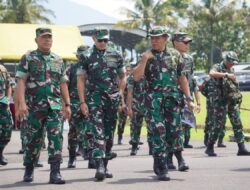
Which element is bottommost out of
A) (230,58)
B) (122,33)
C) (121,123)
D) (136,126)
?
(121,123)

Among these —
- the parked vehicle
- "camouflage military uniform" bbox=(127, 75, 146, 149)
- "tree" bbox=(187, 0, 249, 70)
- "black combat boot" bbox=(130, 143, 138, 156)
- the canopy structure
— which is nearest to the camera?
"black combat boot" bbox=(130, 143, 138, 156)

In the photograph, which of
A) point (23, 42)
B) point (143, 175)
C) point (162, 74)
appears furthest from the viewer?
point (23, 42)

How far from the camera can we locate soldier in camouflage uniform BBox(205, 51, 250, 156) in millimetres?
13203

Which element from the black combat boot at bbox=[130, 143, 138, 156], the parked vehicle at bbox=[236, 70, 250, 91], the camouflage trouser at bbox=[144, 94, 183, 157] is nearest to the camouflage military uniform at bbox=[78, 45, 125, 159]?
the camouflage trouser at bbox=[144, 94, 183, 157]

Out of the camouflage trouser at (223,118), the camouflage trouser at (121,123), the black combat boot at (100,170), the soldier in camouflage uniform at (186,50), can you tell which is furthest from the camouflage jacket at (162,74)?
the camouflage trouser at (121,123)

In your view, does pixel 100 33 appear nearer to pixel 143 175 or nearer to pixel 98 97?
pixel 98 97

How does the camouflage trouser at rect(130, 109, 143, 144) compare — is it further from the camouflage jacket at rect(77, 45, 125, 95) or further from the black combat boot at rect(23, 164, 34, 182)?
the black combat boot at rect(23, 164, 34, 182)

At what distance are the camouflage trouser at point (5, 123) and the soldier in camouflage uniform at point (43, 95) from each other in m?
3.09

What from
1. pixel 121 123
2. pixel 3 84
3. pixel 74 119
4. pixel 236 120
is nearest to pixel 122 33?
pixel 121 123

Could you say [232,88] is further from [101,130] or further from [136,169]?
[101,130]

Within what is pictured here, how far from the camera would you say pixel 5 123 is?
12.7m

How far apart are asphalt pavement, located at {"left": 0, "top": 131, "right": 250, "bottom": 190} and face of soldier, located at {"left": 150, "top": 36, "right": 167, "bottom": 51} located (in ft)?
5.54

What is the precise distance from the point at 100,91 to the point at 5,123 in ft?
11.1

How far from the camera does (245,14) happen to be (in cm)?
7456
